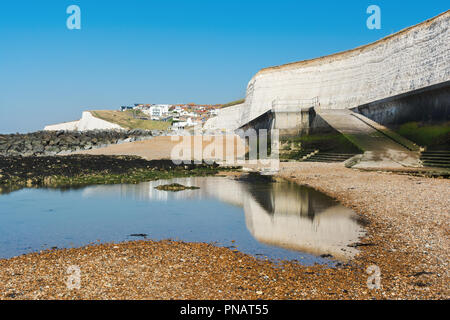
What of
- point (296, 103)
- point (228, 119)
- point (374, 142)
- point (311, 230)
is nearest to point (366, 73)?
point (296, 103)

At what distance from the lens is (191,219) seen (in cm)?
1218

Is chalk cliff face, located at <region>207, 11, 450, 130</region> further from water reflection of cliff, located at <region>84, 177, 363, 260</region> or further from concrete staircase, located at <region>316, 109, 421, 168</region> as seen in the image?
Result: water reflection of cliff, located at <region>84, 177, 363, 260</region>

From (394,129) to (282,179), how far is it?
1331 centimetres

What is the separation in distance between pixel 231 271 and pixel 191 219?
17.4ft

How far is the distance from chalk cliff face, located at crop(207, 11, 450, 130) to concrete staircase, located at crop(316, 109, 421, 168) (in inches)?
142

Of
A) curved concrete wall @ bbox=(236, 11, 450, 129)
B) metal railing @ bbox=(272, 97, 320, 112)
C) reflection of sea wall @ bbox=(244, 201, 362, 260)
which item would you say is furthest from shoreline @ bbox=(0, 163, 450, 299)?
metal railing @ bbox=(272, 97, 320, 112)

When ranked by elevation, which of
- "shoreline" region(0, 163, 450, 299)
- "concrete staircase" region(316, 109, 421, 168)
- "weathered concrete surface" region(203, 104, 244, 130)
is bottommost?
"shoreline" region(0, 163, 450, 299)

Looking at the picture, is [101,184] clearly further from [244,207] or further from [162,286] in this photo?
[162,286]

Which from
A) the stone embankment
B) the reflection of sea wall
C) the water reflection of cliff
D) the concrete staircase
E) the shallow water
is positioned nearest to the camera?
the reflection of sea wall

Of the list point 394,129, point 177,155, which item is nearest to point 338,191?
point 394,129

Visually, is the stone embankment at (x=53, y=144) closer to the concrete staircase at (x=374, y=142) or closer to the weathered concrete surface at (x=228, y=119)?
the weathered concrete surface at (x=228, y=119)

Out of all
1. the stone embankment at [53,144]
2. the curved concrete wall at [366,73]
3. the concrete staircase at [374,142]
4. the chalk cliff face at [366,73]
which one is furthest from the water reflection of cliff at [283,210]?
the stone embankment at [53,144]

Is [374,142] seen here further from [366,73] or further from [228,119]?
[228,119]

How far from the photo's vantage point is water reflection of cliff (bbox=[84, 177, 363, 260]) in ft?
30.6
